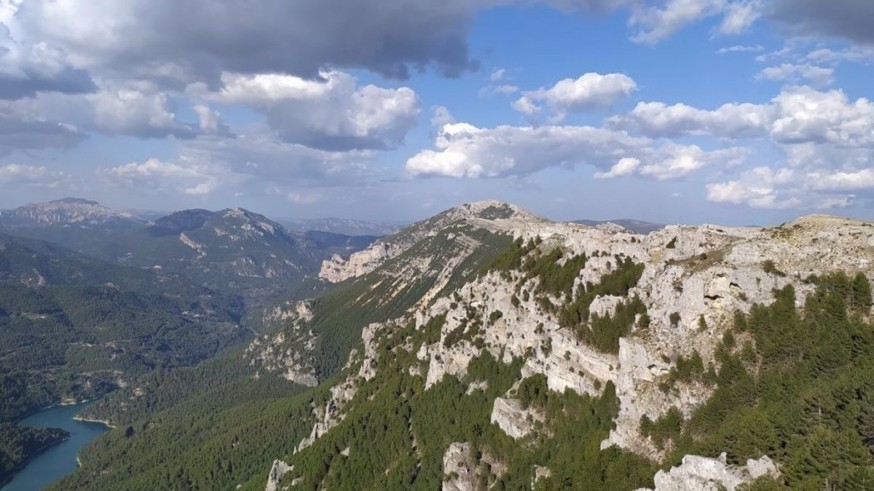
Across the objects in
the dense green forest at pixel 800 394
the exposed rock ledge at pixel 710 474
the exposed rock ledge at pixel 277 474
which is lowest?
the exposed rock ledge at pixel 277 474

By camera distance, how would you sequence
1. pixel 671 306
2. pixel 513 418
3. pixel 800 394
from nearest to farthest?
pixel 800 394
pixel 671 306
pixel 513 418

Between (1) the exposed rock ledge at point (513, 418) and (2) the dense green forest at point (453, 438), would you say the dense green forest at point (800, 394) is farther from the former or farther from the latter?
(1) the exposed rock ledge at point (513, 418)

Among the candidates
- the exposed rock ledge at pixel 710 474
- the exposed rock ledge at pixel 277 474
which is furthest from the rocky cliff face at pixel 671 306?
the exposed rock ledge at pixel 277 474

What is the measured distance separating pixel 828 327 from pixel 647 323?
846 inches

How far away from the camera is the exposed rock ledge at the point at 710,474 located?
49062 millimetres

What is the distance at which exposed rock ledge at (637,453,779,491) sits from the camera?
49.1m

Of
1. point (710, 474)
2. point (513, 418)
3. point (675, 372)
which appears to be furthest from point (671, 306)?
point (513, 418)

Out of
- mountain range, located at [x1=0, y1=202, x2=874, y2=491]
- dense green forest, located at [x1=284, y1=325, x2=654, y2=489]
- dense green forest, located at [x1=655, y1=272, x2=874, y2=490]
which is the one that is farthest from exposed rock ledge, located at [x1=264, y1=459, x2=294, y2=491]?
dense green forest, located at [x1=655, y1=272, x2=874, y2=490]

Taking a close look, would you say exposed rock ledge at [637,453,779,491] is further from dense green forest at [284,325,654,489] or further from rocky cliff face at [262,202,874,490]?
dense green forest at [284,325,654,489]

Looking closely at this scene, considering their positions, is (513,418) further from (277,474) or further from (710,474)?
(277,474)

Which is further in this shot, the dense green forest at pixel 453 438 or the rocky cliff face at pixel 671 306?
the dense green forest at pixel 453 438

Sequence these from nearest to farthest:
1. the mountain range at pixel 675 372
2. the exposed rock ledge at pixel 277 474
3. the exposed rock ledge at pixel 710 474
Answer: the exposed rock ledge at pixel 710 474
the mountain range at pixel 675 372
the exposed rock ledge at pixel 277 474

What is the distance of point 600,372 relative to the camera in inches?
3418

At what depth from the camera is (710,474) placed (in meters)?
50.6
